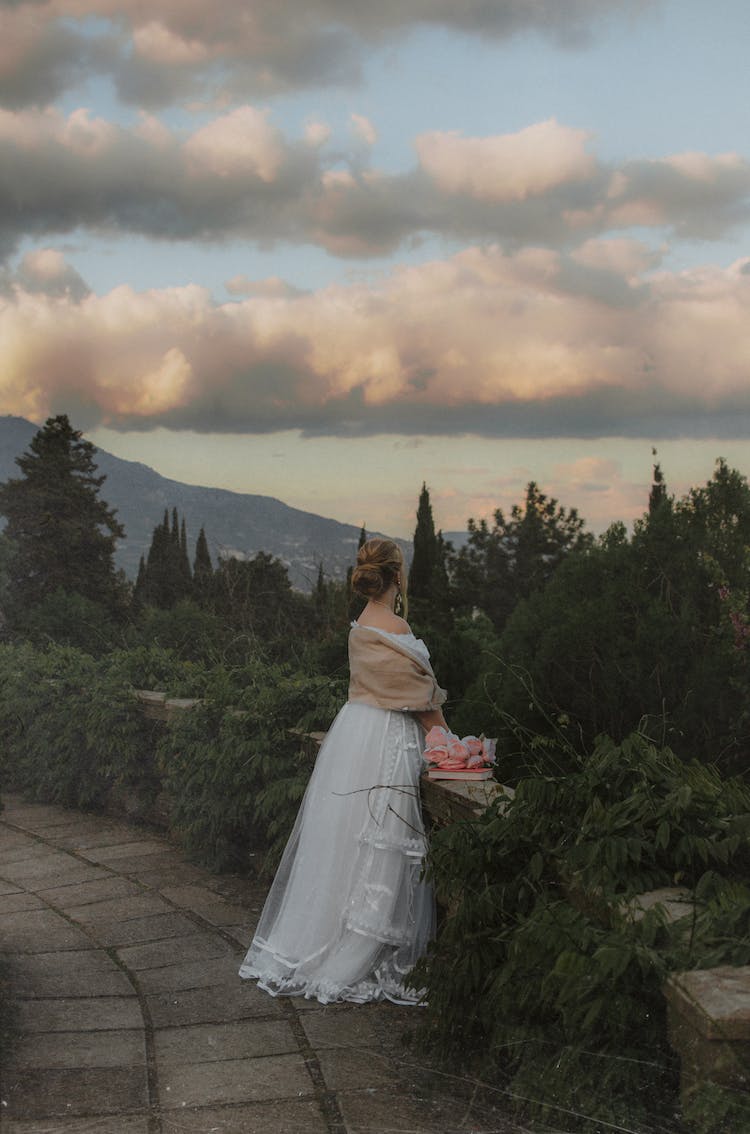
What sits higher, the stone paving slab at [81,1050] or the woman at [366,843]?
the woman at [366,843]

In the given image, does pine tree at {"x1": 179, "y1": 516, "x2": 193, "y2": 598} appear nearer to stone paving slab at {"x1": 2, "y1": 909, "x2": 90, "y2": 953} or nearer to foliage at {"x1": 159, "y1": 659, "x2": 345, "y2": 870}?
foliage at {"x1": 159, "y1": 659, "x2": 345, "y2": 870}

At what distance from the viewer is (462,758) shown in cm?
380

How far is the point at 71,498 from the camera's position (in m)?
30.1

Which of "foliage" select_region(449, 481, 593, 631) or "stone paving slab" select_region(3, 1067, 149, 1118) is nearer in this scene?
"stone paving slab" select_region(3, 1067, 149, 1118)

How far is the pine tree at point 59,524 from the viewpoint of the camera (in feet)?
93.5

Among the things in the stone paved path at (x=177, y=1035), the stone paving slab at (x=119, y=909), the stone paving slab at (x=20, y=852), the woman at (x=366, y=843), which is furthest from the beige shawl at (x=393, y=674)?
the stone paving slab at (x=20, y=852)

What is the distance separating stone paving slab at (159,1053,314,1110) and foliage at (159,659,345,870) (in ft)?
5.91

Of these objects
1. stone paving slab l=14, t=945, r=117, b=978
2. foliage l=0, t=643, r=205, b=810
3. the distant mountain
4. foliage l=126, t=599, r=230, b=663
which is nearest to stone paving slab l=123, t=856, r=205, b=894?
stone paving slab l=14, t=945, r=117, b=978

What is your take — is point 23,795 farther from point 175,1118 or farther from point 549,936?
point 549,936

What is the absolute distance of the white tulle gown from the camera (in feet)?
12.0

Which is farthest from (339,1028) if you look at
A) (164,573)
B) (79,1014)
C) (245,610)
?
(164,573)

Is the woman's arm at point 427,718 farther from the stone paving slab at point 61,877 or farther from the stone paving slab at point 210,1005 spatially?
the stone paving slab at point 61,877

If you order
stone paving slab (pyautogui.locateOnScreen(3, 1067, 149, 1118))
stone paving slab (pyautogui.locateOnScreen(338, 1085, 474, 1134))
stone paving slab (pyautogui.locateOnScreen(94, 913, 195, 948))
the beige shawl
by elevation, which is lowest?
stone paving slab (pyautogui.locateOnScreen(94, 913, 195, 948))

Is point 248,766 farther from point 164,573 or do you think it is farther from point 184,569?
point 184,569
